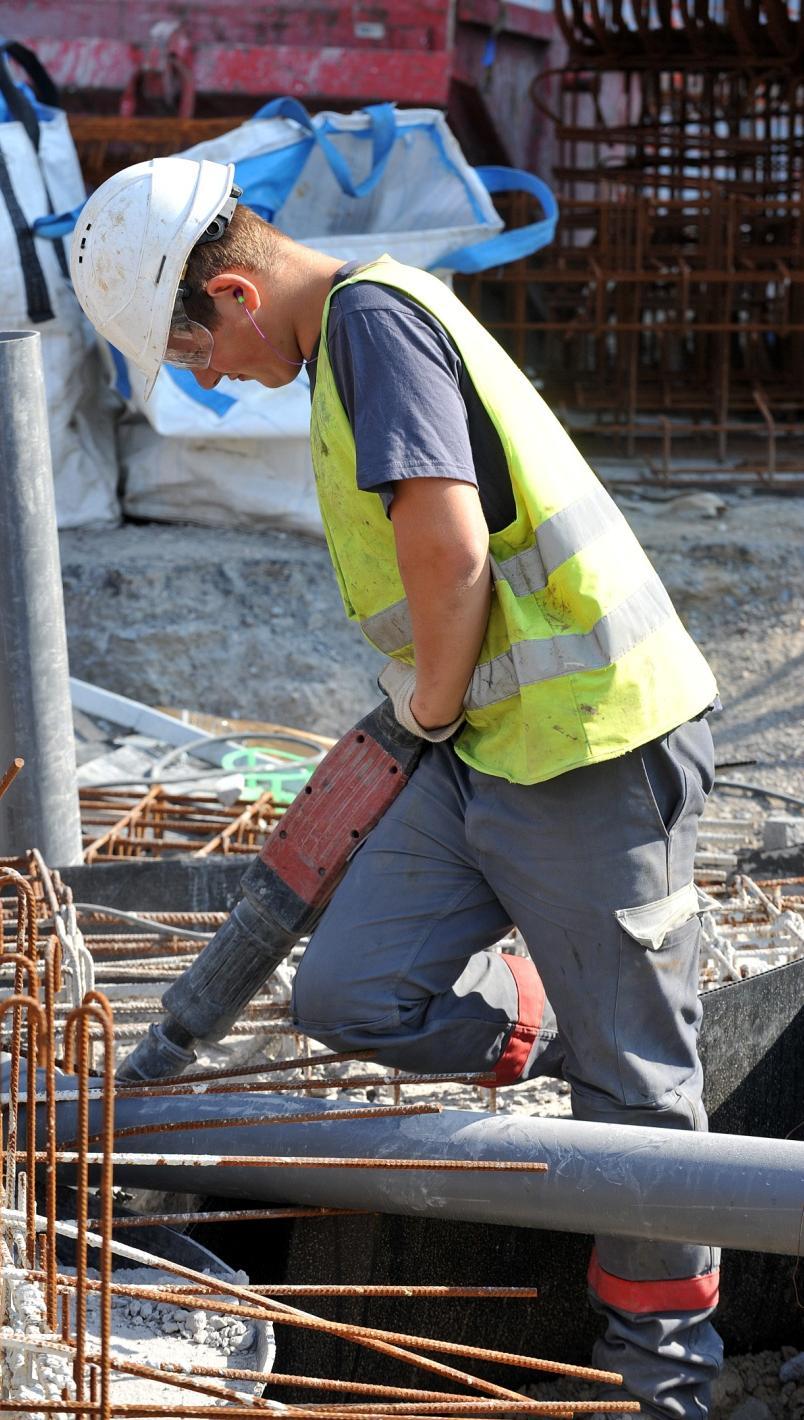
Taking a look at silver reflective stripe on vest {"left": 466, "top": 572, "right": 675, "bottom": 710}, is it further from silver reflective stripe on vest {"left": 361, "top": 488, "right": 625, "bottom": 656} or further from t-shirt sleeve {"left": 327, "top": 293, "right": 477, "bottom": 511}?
t-shirt sleeve {"left": 327, "top": 293, "right": 477, "bottom": 511}

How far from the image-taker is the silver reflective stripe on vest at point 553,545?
2293 mm

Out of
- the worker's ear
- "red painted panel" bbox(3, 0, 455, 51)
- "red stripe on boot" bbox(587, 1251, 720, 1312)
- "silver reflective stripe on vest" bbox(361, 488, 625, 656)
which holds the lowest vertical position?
"red stripe on boot" bbox(587, 1251, 720, 1312)

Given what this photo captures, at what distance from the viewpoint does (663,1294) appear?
2330 mm

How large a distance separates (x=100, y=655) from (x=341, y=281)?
449 cm

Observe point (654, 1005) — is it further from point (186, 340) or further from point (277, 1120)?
point (186, 340)

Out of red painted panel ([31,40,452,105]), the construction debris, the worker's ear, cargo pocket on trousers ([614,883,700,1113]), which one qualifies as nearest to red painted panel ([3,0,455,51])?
red painted panel ([31,40,452,105])

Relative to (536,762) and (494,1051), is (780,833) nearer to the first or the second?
(494,1051)

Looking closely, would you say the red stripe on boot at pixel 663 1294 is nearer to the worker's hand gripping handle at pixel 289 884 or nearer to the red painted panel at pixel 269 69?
the worker's hand gripping handle at pixel 289 884

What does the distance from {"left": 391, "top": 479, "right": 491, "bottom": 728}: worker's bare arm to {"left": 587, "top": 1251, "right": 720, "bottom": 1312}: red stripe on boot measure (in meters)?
0.93

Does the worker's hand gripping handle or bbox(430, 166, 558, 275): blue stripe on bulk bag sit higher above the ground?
bbox(430, 166, 558, 275): blue stripe on bulk bag

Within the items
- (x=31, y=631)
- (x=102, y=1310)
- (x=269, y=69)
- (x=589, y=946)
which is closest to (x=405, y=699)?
(x=589, y=946)

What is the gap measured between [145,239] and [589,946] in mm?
1277

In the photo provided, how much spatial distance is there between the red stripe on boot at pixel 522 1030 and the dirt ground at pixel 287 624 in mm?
3239

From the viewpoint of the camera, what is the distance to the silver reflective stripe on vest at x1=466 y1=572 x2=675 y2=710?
2.30 meters
